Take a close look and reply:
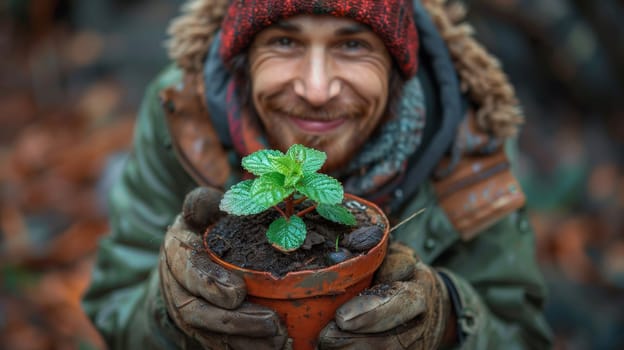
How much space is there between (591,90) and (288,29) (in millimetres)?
3338

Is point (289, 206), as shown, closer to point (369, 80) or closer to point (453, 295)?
point (369, 80)

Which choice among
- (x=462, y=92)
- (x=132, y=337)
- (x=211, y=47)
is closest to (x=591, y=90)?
(x=462, y=92)

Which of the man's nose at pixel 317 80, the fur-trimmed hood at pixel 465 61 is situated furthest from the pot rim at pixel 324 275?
the fur-trimmed hood at pixel 465 61

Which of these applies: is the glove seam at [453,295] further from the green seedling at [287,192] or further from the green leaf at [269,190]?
the green leaf at [269,190]

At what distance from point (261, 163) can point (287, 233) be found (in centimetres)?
17

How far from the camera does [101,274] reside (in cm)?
248

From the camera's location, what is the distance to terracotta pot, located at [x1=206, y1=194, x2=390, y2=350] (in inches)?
59.4

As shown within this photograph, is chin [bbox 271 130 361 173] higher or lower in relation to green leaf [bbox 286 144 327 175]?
lower

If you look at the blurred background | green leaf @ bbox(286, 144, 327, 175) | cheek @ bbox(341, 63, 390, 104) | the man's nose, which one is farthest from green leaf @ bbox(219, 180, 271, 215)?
the blurred background

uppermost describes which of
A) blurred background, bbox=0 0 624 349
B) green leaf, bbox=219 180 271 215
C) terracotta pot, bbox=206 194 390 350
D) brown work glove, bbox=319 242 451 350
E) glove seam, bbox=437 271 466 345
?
green leaf, bbox=219 180 271 215

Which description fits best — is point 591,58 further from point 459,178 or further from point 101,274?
point 101,274

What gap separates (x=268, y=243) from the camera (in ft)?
5.23

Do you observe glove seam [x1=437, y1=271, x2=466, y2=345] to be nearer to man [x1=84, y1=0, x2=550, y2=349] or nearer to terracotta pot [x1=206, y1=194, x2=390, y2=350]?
man [x1=84, y1=0, x2=550, y2=349]

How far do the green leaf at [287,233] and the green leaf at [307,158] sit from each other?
0.34 feet
